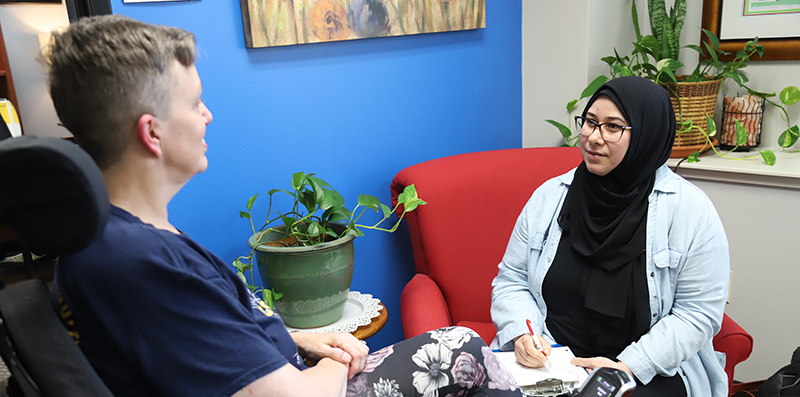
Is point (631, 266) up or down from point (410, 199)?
down

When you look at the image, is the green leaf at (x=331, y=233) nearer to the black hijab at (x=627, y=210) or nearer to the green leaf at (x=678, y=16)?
the black hijab at (x=627, y=210)

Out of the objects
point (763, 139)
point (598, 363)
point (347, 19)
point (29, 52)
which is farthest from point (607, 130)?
point (29, 52)

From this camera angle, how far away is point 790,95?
2127 millimetres

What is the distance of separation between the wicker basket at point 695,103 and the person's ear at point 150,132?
193cm

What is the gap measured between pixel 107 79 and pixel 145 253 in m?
0.24

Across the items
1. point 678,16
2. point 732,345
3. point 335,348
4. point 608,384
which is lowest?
point 732,345

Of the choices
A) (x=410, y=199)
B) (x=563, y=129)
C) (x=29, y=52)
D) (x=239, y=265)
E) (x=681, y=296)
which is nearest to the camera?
(x=681, y=296)

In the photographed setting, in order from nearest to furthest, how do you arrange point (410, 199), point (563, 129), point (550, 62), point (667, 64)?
point (410, 199), point (667, 64), point (563, 129), point (550, 62)

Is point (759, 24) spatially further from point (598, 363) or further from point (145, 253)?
point (145, 253)

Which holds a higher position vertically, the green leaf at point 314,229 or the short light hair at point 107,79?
the short light hair at point 107,79

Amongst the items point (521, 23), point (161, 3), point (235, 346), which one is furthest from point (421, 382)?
point (521, 23)

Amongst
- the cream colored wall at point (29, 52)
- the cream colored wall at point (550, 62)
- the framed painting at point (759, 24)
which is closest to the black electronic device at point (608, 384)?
the cream colored wall at point (550, 62)

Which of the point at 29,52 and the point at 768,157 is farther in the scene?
the point at 29,52

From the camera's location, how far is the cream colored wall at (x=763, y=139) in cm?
205
